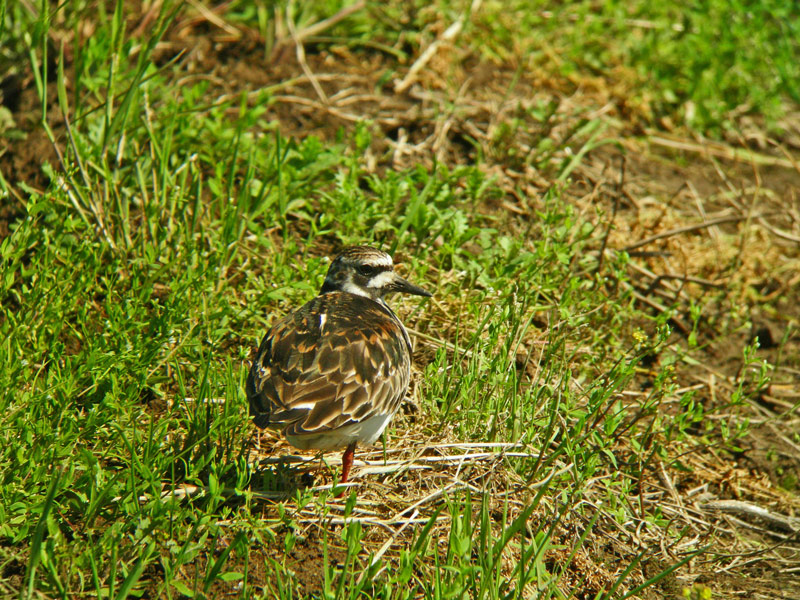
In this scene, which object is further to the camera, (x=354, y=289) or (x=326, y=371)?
(x=354, y=289)

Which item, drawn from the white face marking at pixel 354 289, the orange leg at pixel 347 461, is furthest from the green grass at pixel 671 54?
the orange leg at pixel 347 461

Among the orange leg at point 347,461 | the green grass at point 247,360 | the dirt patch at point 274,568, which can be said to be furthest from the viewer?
the orange leg at point 347,461

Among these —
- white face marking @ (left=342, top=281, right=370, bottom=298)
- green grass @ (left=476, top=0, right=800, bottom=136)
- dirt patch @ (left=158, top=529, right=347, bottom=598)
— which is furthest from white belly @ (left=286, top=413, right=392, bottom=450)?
green grass @ (left=476, top=0, right=800, bottom=136)

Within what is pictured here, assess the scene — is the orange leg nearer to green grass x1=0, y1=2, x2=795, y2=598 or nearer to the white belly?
the white belly

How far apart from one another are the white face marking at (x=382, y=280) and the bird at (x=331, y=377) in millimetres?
338

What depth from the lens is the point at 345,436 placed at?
461 cm

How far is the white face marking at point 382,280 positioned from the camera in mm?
5641

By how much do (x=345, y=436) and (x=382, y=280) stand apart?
1.36 m

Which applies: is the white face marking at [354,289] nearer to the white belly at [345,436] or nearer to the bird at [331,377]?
the bird at [331,377]

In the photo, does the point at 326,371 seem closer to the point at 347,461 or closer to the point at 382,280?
the point at 347,461

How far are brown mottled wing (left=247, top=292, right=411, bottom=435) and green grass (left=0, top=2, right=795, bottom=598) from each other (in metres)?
0.27

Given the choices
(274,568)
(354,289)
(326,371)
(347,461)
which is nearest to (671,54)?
(354,289)

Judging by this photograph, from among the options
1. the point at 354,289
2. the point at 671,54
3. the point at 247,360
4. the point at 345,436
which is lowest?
the point at 247,360

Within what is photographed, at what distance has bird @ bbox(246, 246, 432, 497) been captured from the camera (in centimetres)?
448
